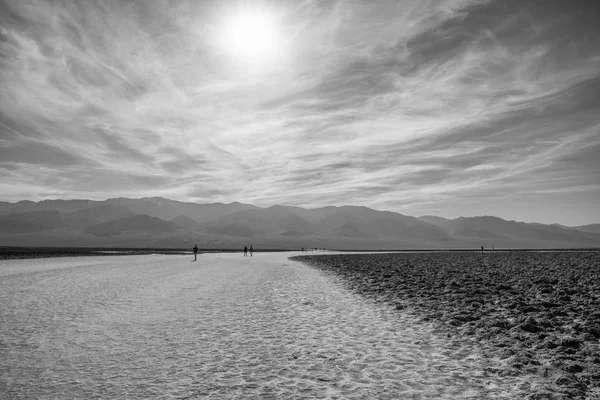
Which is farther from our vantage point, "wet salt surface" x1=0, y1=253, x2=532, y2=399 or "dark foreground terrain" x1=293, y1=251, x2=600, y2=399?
"dark foreground terrain" x1=293, y1=251, x2=600, y2=399

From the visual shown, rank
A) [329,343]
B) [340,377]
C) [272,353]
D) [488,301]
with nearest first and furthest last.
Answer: [340,377], [272,353], [329,343], [488,301]

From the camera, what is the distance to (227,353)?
8.13 meters

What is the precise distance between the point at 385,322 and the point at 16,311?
13.3m

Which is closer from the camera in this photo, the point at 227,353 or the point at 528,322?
the point at 227,353

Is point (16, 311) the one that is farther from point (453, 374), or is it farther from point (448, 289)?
point (448, 289)

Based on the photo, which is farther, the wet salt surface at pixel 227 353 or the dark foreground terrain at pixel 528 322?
the dark foreground terrain at pixel 528 322

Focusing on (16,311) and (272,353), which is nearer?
(272,353)

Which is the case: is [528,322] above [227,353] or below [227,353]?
above

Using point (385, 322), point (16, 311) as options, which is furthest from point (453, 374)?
point (16, 311)

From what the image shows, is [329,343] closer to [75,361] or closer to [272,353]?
[272,353]

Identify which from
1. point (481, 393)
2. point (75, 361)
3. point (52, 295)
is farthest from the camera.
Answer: point (52, 295)

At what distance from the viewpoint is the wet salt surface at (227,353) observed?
6059mm

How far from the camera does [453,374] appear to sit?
6.80 meters

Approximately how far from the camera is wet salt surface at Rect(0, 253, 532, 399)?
606cm
